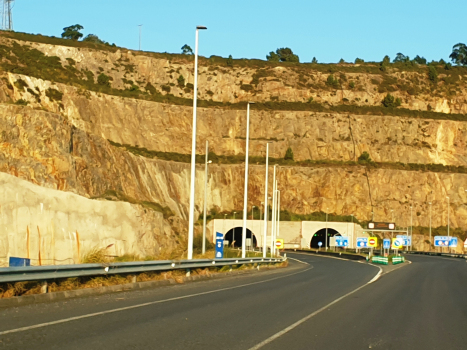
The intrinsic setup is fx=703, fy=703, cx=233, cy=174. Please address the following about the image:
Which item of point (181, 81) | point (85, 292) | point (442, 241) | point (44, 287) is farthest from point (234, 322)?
point (181, 81)

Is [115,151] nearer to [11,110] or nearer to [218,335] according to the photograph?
[11,110]

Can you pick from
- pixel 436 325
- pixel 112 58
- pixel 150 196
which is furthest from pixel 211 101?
pixel 436 325

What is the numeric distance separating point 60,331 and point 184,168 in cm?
8927

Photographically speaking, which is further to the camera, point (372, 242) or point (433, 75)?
point (433, 75)

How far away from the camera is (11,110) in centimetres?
5103

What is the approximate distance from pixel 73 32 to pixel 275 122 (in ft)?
271

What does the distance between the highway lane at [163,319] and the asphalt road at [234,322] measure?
0.05ft

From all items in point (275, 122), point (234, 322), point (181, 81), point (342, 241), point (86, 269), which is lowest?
point (342, 241)

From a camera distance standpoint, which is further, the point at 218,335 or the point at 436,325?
the point at 436,325

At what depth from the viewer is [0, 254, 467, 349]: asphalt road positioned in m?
11.0

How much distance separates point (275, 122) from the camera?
4631 inches

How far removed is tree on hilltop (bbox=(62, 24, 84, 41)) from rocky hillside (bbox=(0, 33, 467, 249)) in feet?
185

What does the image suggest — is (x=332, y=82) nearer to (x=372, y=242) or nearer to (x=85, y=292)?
(x=372, y=242)

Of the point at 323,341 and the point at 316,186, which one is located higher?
the point at 316,186
